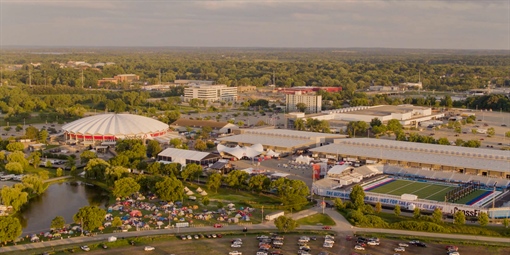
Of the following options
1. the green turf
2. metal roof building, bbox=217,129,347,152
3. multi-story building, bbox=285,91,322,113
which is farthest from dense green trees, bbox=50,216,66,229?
multi-story building, bbox=285,91,322,113

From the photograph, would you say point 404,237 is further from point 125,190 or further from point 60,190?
point 60,190

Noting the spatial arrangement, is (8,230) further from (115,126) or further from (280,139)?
(280,139)

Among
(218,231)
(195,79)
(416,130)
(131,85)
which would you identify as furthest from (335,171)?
(195,79)

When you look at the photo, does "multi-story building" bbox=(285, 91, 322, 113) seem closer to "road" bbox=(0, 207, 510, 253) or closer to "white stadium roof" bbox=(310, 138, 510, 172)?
"white stadium roof" bbox=(310, 138, 510, 172)

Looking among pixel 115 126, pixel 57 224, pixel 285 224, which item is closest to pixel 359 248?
pixel 285 224

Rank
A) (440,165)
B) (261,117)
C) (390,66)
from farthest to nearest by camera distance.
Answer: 1. (390,66)
2. (261,117)
3. (440,165)

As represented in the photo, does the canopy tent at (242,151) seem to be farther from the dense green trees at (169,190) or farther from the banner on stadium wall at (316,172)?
the dense green trees at (169,190)
